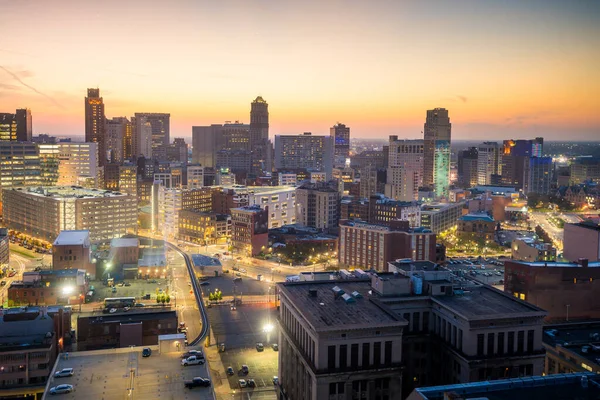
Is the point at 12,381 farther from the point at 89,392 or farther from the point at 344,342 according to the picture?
the point at 344,342

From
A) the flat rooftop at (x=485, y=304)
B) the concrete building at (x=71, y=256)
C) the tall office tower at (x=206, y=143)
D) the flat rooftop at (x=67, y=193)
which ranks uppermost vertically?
the tall office tower at (x=206, y=143)

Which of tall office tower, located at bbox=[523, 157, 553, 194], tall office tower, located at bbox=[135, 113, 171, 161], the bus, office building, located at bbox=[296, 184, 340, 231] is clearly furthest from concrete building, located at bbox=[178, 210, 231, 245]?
tall office tower, located at bbox=[135, 113, 171, 161]

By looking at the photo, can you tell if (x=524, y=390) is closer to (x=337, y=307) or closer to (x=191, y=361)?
(x=337, y=307)

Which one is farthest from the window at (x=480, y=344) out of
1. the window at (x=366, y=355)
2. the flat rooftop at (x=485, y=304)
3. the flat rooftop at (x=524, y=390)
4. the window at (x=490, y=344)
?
the flat rooftop at (x=524, y=390)

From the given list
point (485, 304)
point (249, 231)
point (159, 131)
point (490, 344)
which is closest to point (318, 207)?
point (249, 231)

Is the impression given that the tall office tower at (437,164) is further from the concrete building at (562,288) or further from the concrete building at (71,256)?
the concrete building at (562,288)

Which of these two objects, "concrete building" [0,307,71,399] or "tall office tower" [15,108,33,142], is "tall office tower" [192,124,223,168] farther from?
"concrete building" [0,307,71,399]

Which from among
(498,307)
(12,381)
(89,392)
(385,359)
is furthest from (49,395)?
(498,307)
